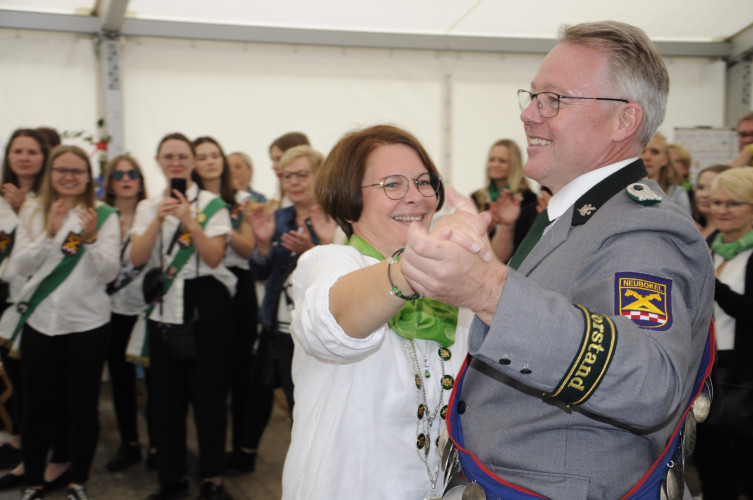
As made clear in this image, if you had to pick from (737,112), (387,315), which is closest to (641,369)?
(387,315)

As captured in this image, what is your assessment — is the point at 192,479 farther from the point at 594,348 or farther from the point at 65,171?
the point at 594,348

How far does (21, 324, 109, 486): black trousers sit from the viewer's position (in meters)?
3.64

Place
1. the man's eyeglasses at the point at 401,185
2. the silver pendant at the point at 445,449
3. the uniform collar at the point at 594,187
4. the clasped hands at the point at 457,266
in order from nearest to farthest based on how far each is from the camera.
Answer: the clasped hands at the point at 457,266 < the uniform collar at the point at 594,187 < the silver pendant at the point at 445,449 < the man's eyeglasses at the point at 401,185

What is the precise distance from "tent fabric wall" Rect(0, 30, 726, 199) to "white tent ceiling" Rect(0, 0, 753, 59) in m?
0.17

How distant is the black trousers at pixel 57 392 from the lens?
3641 mm

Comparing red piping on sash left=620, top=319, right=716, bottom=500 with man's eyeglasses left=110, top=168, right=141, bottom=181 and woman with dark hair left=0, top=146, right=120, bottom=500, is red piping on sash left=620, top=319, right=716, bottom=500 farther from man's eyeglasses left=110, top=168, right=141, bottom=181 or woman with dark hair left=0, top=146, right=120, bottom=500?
man's eyeglasses left=110, top=168, right=141, bottom=181

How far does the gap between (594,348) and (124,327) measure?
4.07m

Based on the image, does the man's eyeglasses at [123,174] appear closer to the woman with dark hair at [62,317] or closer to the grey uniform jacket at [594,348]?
the woman with dark hair at [62,317]

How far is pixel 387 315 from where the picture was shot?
4.21 feet

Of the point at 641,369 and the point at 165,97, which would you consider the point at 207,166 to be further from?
the point at 641,369

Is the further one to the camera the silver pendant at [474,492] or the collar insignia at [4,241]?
the collar insignia at [4,241]

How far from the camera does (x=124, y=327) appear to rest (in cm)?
453

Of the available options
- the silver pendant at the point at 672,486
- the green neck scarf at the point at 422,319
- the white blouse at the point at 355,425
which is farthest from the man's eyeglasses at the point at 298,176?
the silver pendant at the point at 672,486

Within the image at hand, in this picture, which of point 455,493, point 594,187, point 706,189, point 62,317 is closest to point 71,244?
point 62,317
